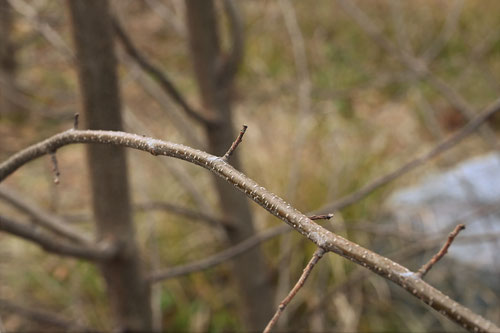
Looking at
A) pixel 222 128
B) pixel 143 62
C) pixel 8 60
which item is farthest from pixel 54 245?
pixel 8 60

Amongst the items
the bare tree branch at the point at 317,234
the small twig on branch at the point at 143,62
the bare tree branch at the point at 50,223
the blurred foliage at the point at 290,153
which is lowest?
the bare tree branch at the point at 317,234

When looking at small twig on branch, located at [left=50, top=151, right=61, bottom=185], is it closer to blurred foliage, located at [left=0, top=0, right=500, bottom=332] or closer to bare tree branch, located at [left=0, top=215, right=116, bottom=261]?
bare tree branch, located at [left=0, top=215, right=116, bottom=261]

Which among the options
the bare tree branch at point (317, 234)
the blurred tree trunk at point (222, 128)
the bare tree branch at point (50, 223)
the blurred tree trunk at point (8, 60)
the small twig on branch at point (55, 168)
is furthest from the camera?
the blurred tree trunk at point (8, 60)

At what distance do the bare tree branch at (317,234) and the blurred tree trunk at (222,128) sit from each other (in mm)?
811

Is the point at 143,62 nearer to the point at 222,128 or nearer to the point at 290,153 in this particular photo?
the point at 222,128

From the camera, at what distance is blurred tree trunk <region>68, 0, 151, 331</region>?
92 centimetres

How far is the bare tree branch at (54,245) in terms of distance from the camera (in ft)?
2.69

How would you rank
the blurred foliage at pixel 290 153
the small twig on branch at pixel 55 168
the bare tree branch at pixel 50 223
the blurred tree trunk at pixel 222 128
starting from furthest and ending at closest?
the blurred foliage at pixel 290 153
the blurred tree trunk at pixel 222 128
the bare tree branch at pixel 50 223
the small twig on branch at pixel 55 168

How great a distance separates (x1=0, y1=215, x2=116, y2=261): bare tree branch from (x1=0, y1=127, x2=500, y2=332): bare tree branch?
331 millimetres

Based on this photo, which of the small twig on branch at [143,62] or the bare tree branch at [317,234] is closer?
the bare tree branch at [317,234]

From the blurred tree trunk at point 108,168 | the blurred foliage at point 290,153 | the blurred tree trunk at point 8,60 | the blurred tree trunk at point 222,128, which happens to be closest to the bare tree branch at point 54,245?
the blurred tree trunk at point 108,168

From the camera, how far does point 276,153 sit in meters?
3.83

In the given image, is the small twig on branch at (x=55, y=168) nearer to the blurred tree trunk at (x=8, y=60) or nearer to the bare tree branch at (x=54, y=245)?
the bare tree branch at (x=54, y=245)

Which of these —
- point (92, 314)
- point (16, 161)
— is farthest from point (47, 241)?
point (92, 314)
